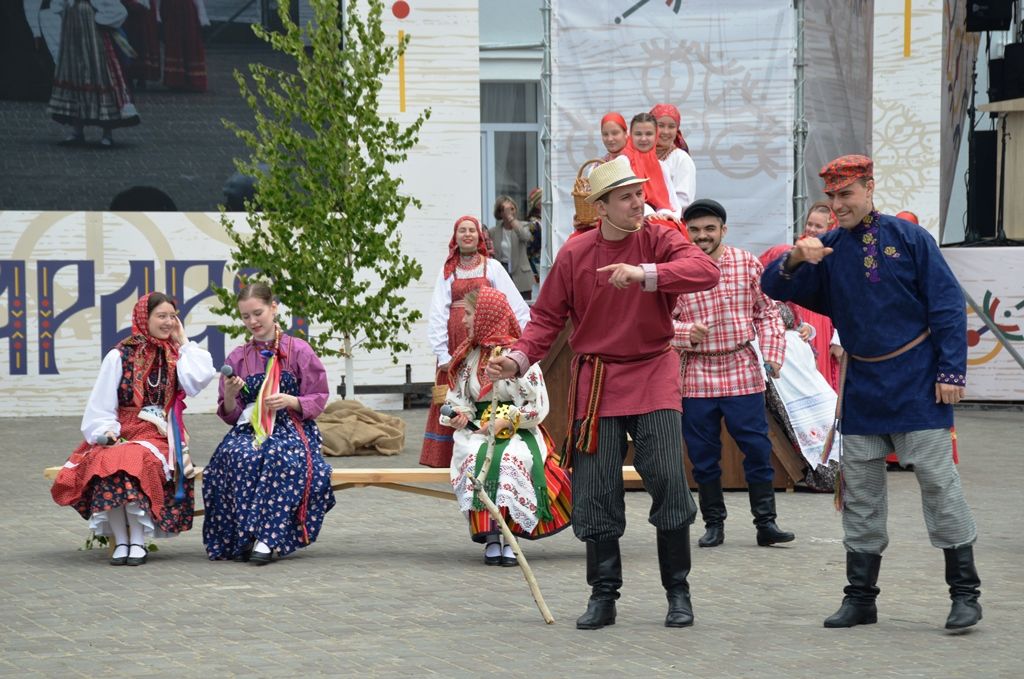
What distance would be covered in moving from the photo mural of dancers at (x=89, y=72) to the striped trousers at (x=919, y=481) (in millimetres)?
11099

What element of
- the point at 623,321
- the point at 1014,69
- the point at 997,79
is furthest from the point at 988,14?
the point at 623,321

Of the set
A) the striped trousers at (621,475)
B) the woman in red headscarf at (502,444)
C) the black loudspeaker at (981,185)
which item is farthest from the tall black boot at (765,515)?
the black loudspeaker at (981,185)

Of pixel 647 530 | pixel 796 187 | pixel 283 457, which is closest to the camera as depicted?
pixel 283 457

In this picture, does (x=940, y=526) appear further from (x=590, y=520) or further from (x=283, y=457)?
(x=283, y=457)

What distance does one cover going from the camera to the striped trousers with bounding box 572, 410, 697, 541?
6.56 meters

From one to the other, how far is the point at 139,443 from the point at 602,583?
290 cm

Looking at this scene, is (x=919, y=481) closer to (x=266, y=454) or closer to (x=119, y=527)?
(x=266, y=454)

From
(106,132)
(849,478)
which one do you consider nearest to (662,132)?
(849,478)

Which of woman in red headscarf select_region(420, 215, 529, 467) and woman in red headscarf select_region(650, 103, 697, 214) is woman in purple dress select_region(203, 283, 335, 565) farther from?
woman in red headscarf select_region(650, 103, 697, 214)

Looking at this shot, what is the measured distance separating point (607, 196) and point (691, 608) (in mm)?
1715

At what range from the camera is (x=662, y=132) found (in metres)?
11.8

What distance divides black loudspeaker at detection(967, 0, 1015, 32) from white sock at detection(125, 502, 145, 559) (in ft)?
42.7

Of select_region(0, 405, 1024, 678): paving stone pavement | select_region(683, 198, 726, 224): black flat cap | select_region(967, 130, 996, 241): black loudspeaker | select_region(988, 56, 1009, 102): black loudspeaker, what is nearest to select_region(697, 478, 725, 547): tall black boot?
select_region(0, 405, 1024, 678): paving stone pavement

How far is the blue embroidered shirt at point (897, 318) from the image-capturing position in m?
6.38
